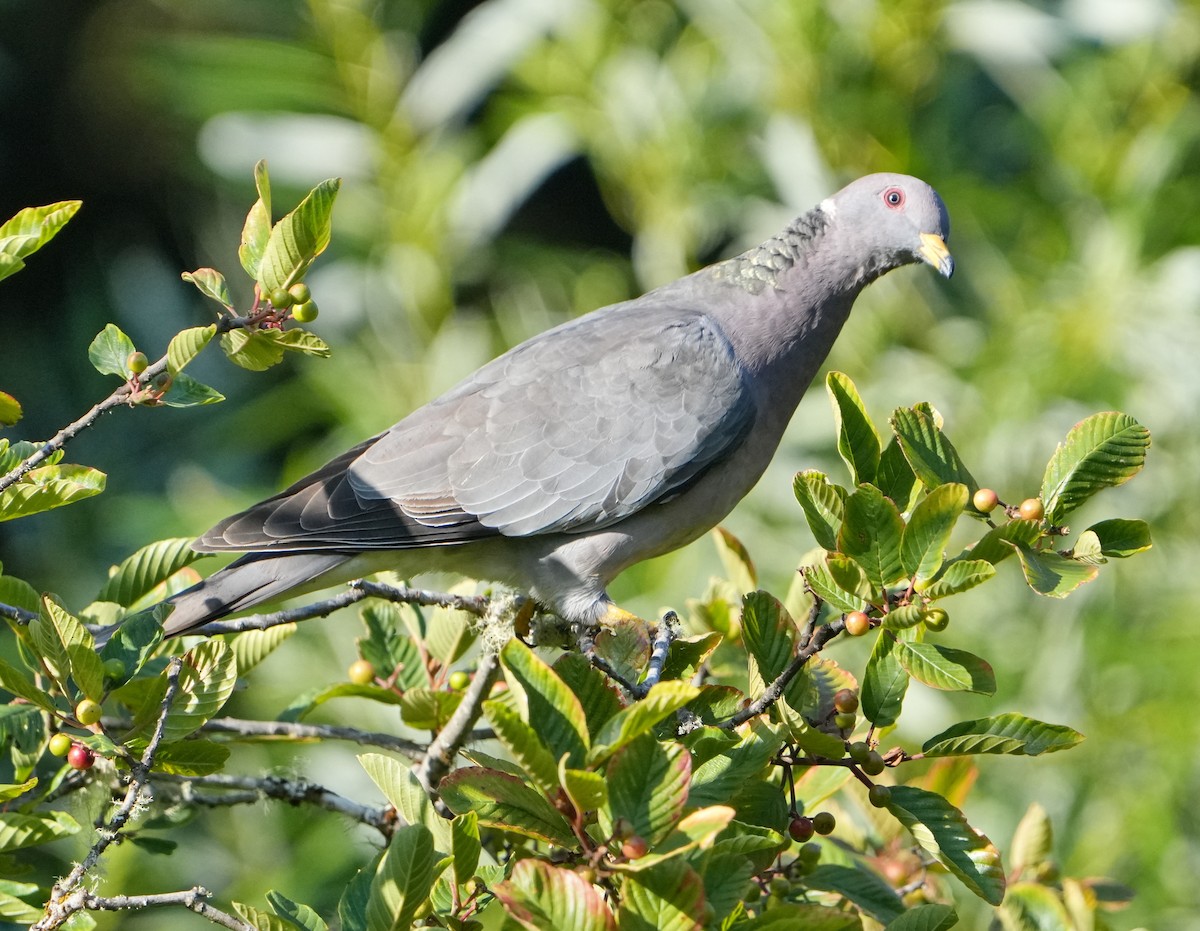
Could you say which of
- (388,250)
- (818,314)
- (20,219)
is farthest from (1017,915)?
(388,250)

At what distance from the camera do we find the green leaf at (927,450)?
1495 mm

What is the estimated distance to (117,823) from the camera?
1413 mm

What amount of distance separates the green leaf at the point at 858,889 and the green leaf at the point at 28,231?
1.24 meters

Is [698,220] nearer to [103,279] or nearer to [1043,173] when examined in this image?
[1043,173]

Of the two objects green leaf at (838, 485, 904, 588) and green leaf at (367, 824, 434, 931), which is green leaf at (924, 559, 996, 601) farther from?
green leaf at (367, 824, 434, 931)

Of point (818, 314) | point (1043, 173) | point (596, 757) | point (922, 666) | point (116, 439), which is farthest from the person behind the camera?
point (116, 439)

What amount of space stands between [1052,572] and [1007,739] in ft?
0.67

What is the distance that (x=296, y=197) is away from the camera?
A: 207 inches

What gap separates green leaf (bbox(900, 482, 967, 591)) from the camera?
55.0 inches

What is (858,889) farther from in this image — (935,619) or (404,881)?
(404,881)

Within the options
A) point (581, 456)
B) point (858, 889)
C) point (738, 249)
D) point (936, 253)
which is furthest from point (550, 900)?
point (738, 249)

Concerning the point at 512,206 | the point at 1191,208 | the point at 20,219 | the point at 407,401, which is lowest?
the point at 1191,208

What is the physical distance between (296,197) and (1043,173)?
9.76ft

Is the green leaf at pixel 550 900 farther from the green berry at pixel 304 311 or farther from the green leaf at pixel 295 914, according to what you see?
the green berry at pixel 304 311
